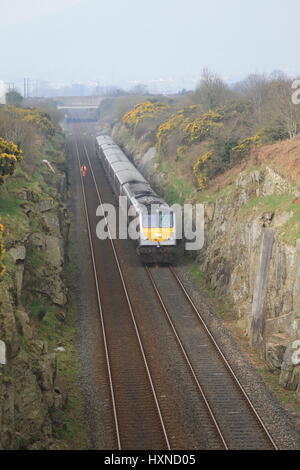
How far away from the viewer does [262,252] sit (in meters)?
25.9

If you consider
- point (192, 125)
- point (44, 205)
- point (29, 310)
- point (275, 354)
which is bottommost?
→ point (275, 354)

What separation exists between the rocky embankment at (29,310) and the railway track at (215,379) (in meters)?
5.07

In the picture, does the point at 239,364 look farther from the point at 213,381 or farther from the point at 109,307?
the point at 109,307

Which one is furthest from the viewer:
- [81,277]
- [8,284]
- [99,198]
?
[99,198]

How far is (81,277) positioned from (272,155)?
39.7ft

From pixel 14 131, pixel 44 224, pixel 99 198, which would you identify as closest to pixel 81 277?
pixel 44 224

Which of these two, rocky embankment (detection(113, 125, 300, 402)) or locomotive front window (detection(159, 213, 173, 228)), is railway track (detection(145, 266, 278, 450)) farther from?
locomotive front window (detection(159, 213, 173, 228))

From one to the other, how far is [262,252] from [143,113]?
57.3 metres

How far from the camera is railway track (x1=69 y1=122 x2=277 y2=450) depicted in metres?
18.7

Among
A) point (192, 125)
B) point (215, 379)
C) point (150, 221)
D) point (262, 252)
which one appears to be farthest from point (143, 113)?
point (215, 379)

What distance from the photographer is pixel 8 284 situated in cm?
2078

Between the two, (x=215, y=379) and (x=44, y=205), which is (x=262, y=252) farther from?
(x=44, y=205)

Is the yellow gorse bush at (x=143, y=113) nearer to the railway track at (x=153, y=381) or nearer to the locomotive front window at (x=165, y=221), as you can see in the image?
the locomotive front window at (x=165, y=221)

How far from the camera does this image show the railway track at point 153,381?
18719 millimetres
